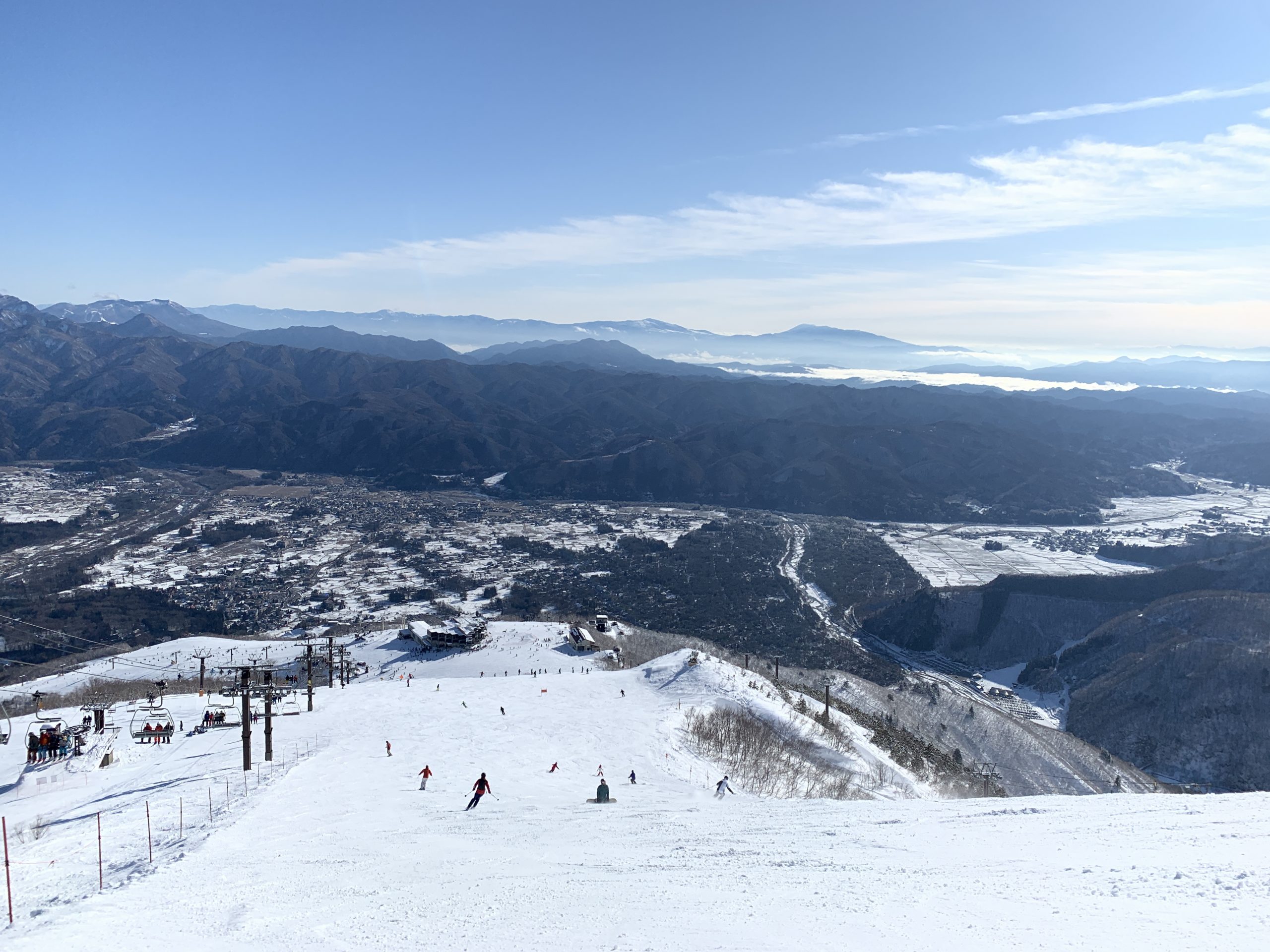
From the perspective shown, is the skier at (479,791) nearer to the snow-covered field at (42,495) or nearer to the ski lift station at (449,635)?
the ski lift station at (449,635)

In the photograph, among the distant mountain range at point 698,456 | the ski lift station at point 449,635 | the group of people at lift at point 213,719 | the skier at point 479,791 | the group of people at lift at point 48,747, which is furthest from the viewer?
the distant mountain range at point 698,456

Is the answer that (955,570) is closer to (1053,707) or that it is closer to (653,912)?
(1053,707)

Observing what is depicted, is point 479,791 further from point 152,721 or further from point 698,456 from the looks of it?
point 698,456

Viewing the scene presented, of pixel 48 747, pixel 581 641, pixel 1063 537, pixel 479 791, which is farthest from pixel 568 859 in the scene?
pixel 1063 537

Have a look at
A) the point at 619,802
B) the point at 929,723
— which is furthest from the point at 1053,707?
the point at 619,802

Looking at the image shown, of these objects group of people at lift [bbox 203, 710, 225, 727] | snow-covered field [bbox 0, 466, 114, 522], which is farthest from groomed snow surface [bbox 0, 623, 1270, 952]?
snow-covered field [bbox 0, 466, 114, 522]

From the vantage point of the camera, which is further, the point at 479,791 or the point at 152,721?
the point at 152,721

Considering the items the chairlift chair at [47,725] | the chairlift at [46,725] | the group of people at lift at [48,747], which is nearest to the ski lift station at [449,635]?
the chairlift at [46,725]
